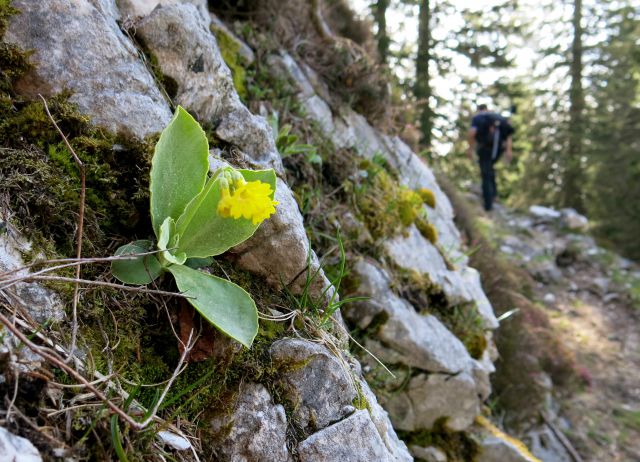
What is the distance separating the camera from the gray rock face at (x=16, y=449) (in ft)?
2.76

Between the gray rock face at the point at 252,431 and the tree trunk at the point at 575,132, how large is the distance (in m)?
13.8

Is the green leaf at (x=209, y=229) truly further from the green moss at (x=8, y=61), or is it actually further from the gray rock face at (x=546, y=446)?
the gray rock face at (x=546, y=446)

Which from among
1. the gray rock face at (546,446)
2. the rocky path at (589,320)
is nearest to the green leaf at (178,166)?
the gray rock face at (546,446)

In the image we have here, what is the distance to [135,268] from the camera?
4.57ft

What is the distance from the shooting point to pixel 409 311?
9.00ft

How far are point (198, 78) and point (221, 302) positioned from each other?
3.93ft

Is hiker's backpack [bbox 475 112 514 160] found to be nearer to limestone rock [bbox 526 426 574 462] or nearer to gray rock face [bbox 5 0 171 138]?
limestone rock [bbox 526 426 574 462]

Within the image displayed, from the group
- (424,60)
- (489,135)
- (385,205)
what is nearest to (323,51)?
(385,205)

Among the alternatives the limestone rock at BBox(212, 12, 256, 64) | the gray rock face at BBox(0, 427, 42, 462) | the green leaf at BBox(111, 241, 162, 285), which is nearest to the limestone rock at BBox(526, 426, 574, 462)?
the limestone rock at BBox(212, 12, 256, 64)

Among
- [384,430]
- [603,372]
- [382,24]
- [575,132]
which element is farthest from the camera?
[575,132]

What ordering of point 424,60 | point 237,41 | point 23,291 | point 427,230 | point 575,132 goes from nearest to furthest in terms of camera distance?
point 23,291, point 237,41, point 427,230, point 424,60, point 575,132

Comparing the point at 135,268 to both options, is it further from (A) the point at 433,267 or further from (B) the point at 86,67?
(A) the point at 433,267

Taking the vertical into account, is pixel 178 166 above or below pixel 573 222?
above

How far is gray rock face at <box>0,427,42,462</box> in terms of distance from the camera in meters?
0.84
